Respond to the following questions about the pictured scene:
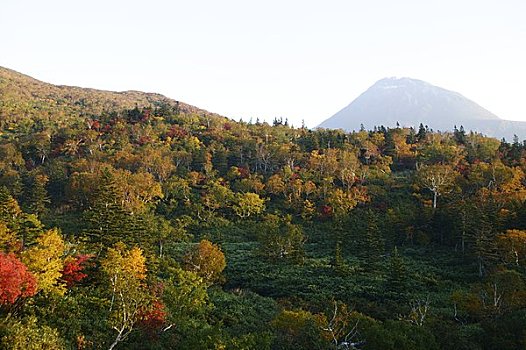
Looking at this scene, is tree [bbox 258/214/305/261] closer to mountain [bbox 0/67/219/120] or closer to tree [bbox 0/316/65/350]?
tree [bbox 0/316/65/350]

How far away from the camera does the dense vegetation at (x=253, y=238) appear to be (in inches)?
939

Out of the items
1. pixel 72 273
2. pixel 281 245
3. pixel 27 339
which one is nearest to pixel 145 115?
pixel 281 245

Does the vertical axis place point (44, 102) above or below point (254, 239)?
above

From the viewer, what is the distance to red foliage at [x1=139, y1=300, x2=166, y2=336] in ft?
79.6

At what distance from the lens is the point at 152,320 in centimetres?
2450

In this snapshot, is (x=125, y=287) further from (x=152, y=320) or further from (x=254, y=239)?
(x=254, y=239)

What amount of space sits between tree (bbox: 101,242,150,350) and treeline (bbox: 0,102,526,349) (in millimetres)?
148

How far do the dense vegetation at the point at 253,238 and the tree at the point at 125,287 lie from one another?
0.17 meters

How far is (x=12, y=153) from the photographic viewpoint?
7225cm

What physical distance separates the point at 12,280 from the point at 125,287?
570 cm

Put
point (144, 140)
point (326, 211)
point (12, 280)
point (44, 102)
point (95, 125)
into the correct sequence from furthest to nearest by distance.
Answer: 1. point (44, 102)
2. point (95, 125)
3. point (144, 140)
4. point (326, 211)
5. point (12, 280)

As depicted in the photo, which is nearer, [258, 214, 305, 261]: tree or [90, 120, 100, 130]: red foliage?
[258, 214, 305, 261]: tree

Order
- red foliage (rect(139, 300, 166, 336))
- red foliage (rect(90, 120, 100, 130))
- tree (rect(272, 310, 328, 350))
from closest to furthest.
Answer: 1. tree (rect(272, 310, 328, 350))
2. red foliage (rect(139, 300, 166, 336))
3. red foliage (rect(90, 120, 100, 130))

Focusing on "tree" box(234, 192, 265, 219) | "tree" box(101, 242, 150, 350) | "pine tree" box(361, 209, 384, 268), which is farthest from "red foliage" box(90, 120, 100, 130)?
"pine tree" box(361, 209, 384, 268)
